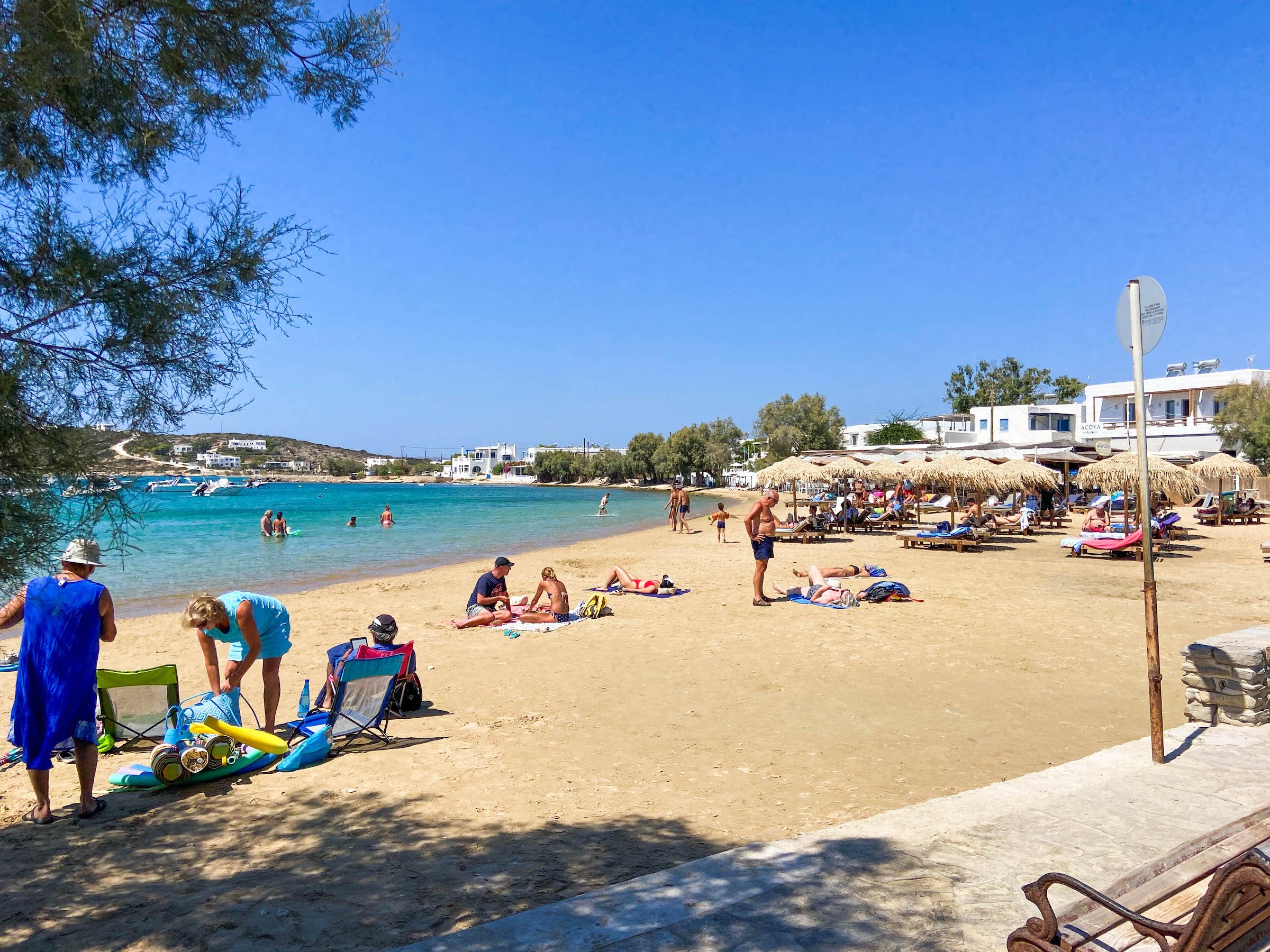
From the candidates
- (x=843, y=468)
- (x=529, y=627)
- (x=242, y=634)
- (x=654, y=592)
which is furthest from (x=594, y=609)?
(x=843, y=468)

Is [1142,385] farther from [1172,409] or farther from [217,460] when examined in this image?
[1172,409]

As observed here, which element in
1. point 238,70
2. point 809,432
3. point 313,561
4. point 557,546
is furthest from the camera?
point 809,432

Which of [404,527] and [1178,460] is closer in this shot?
[1178,460]

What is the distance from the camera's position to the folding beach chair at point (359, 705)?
5430mm

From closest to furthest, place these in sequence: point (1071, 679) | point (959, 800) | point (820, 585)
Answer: point (959, 800) → point (1071, 679) → point (820, 585)

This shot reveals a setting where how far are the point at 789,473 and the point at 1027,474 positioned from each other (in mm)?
5743

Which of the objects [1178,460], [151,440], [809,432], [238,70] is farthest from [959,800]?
[809,432]

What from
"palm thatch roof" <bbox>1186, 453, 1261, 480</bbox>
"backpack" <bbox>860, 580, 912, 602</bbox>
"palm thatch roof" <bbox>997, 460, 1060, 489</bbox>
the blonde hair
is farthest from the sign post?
"palm thatch roof" <bbox>1186, 453, 1261, 480</bbox>

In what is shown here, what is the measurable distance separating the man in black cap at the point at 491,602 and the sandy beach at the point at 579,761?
11.6 inches

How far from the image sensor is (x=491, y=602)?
995 centimetres

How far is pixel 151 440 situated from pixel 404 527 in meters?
35.1

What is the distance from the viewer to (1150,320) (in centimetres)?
457

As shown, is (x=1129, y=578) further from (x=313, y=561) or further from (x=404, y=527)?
(x=404, y=527)

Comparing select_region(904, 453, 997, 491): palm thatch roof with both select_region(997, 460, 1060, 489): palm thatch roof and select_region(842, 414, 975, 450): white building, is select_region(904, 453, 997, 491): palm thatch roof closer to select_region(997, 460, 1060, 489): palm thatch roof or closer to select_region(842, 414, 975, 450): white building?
select_region(997, 460, 1060, 489): palm thatch roof
